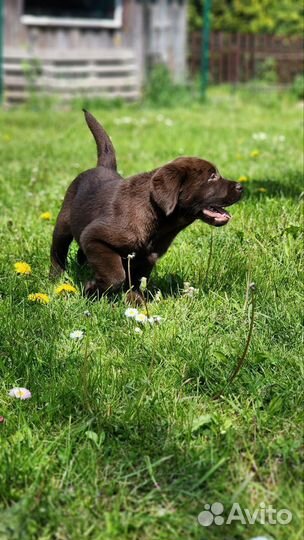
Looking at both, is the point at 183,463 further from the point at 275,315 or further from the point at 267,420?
the point at 275,315

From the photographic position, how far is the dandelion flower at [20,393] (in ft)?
8.51

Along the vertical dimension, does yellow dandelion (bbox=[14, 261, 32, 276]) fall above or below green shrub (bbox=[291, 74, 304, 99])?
above

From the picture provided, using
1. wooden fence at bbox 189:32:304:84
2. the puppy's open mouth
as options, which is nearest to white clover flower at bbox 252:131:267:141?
the puppy's open mouth

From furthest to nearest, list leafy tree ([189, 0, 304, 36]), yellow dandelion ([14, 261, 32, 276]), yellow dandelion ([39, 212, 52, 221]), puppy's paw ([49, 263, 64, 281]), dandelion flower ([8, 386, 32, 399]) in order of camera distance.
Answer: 1. leafy tree ([189, 0, 304, 36])
2. yellow dandelion ([39, 212, 52, 221])
3. puppy's paw ([49, 263, 64, 281])
4. yellow dandelion ([14, 261, 32, 276])
5. dandelion flower ([8, 386, 32, 399])

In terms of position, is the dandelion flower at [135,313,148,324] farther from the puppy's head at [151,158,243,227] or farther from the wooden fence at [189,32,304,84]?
the wooden fence at [189,32,304,84]

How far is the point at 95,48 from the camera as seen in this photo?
43.5 ft

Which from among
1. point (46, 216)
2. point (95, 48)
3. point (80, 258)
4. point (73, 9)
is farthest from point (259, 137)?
point (73, 9)

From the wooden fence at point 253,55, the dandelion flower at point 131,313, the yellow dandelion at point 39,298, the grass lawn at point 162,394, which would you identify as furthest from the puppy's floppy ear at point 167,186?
the wooden fence at point 253,55

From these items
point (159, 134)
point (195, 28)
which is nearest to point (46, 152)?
point (159, 134)

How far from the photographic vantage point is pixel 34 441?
2396 millimetres

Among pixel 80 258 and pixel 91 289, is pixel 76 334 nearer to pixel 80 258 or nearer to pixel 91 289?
pixel 91 289

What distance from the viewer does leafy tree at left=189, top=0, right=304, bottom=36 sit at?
19.0 m

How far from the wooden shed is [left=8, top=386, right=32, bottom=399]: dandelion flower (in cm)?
1019

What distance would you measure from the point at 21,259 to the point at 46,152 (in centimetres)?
367
